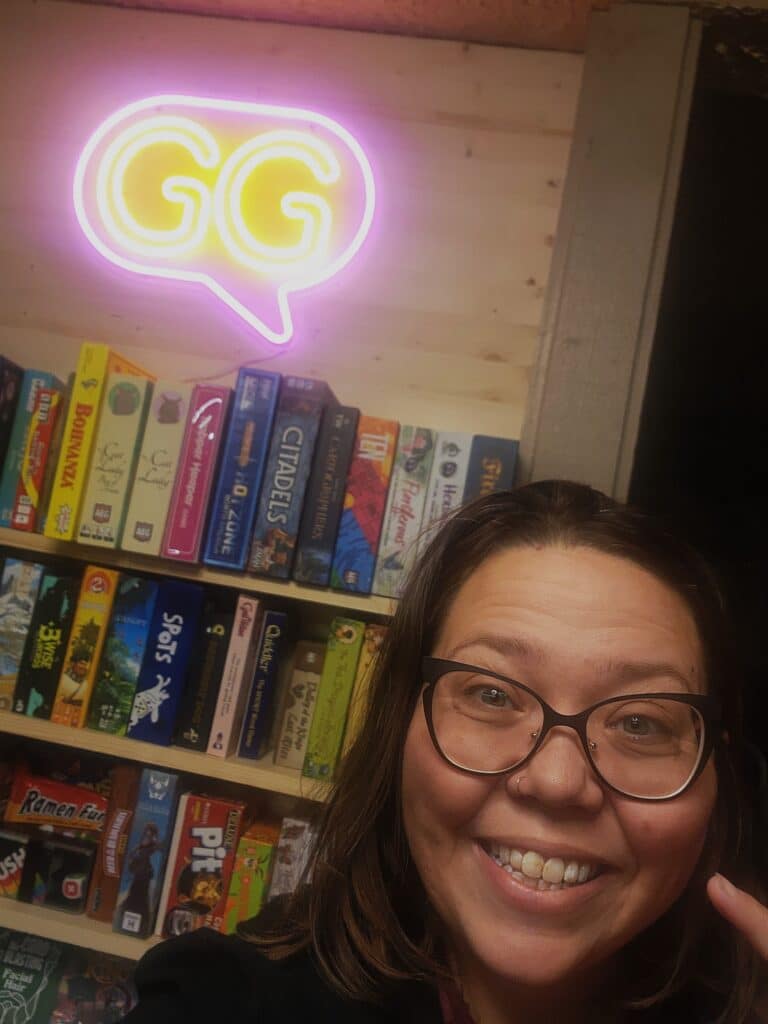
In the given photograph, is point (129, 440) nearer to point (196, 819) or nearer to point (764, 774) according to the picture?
point (196, 819)

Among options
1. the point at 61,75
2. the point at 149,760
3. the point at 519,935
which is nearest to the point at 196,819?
the point at 149,760

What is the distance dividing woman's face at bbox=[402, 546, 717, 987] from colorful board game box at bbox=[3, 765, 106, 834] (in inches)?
32.7

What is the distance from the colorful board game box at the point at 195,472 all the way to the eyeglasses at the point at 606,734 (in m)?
0.67

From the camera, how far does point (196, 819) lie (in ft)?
4.19

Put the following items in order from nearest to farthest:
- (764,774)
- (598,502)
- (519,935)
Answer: (519,935) < (598,502) < (764,774)

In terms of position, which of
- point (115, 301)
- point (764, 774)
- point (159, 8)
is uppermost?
point (159, 8)

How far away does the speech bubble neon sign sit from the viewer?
1448 mm

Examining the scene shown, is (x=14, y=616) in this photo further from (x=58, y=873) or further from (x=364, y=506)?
(x=364, y=506)

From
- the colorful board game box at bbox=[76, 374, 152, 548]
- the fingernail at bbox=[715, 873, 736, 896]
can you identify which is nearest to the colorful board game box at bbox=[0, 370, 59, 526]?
the colorful board game box at bbox=[76, 374, 152, 548]

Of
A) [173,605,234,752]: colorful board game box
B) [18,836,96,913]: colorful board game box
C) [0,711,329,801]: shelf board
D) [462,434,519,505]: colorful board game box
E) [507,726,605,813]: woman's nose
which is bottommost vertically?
Result: [18,836,96,913]: colorful board game box

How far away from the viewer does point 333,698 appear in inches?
49.2

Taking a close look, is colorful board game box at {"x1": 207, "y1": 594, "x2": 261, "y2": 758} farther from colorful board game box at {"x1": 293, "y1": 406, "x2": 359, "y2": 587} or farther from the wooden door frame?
the wooden door frame

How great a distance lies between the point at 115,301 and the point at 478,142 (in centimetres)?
83

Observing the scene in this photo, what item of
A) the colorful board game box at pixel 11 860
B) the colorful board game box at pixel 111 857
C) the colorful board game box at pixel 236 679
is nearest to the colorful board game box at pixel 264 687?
the colorful board game box at pixel 236 679
